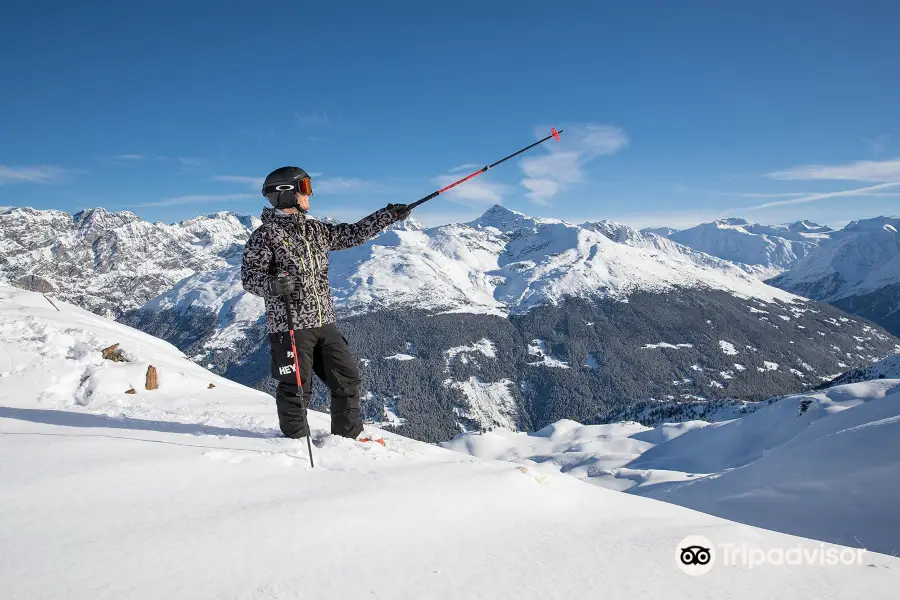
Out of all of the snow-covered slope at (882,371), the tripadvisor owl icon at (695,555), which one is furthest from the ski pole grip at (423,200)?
the snow-covered slope at (882,371)

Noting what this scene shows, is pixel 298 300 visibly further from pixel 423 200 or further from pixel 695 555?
pixel 695 555

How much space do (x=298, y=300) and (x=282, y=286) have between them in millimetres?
523

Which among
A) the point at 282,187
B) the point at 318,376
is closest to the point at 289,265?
the point at 282,187

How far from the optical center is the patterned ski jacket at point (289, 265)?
5.88m

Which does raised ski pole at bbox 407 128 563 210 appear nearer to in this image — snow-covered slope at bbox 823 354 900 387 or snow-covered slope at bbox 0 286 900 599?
snow-covered slope at bbox 0 286 900 599

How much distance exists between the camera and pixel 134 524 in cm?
288

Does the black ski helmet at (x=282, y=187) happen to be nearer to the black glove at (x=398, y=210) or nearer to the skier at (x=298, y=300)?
the skier at (x=298, y=300)

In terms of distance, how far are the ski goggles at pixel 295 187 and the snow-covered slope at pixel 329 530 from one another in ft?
10.3

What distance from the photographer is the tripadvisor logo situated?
10.6ft

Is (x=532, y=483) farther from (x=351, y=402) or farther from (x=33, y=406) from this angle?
(x=33, y=406)

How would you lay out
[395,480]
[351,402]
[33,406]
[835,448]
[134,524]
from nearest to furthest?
[134,524] → [395,480] → [351,402] → [33,406] → [835,448]

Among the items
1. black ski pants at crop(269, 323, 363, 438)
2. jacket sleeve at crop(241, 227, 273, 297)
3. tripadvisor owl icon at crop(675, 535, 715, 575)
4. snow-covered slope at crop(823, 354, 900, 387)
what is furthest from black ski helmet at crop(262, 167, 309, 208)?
snow-covered slope at crop(823, 354, 900, 387)

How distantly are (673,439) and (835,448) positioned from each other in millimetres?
112369

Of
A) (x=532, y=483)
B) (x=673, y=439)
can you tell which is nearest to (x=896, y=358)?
(x=673, y=439)
